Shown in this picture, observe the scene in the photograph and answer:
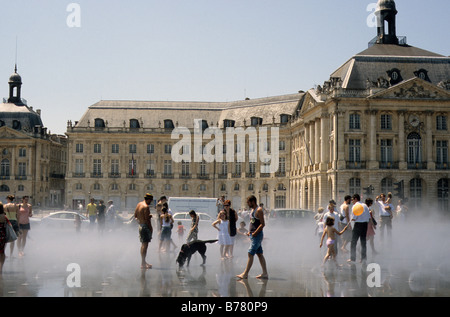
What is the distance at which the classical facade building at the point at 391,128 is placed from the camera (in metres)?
66.3

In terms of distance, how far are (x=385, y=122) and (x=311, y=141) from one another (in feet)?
35.7

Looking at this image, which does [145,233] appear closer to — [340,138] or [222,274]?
[222,274]

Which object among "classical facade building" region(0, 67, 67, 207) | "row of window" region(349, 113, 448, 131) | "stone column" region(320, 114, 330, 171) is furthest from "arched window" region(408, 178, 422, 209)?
"classical facade building" region(0, 67, 67, 207)

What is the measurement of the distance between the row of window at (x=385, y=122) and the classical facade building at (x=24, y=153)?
58280 millimetres

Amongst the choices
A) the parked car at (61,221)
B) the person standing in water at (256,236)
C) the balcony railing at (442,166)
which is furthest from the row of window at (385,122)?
the person standing in water at (256,236)

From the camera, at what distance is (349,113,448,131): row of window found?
220ft

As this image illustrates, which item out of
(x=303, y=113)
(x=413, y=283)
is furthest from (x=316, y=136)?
(x=413, y=283)

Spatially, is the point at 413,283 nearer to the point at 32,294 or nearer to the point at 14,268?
the point at 32,294

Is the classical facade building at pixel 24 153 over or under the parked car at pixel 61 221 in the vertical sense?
over

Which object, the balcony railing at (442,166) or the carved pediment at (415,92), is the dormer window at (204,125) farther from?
the balcony railing at (442,166)

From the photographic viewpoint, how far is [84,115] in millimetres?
102125

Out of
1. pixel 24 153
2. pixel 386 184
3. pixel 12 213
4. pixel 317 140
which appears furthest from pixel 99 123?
pixel 12 213

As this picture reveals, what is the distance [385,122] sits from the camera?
6725cm
